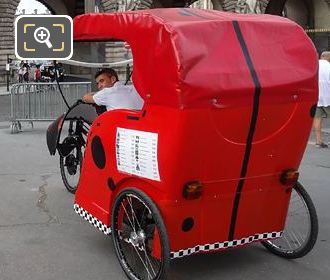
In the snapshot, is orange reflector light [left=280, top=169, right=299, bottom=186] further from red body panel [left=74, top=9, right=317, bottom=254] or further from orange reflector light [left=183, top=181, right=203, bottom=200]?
orange reflector light [left=183, top=181, right=203, bottom=200]

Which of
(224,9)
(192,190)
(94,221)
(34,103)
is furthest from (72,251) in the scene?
(224,9)

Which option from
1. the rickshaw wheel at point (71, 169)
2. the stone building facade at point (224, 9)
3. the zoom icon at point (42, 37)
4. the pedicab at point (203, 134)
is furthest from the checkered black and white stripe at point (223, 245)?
the stone building facade at point (224, 9)

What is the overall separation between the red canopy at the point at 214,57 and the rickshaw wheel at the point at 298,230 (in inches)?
35.6

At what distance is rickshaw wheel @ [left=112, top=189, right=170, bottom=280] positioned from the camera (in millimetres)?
4093

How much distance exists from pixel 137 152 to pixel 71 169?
9.89 feet

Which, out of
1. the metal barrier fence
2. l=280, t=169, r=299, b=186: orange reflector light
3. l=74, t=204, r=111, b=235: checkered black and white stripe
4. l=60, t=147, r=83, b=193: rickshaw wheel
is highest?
l=280, t=169, r=299, b=186: orange reflector light

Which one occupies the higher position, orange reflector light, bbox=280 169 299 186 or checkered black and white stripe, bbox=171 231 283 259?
orange reflector light, bbox=280 169 299 186

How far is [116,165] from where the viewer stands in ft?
14.7

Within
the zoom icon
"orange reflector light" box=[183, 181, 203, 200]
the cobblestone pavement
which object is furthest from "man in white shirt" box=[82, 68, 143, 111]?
"orange reflector light" box=[183, 181, 203, 200]

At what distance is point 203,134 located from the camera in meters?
3.87

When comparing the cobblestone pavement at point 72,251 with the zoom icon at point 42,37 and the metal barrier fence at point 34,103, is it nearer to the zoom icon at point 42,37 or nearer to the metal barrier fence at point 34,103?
the zoom icon at point 42,37

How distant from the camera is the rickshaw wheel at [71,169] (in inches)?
273

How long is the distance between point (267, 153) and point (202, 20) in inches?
39.9

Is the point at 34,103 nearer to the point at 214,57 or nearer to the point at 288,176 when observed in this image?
the point at 288,176
